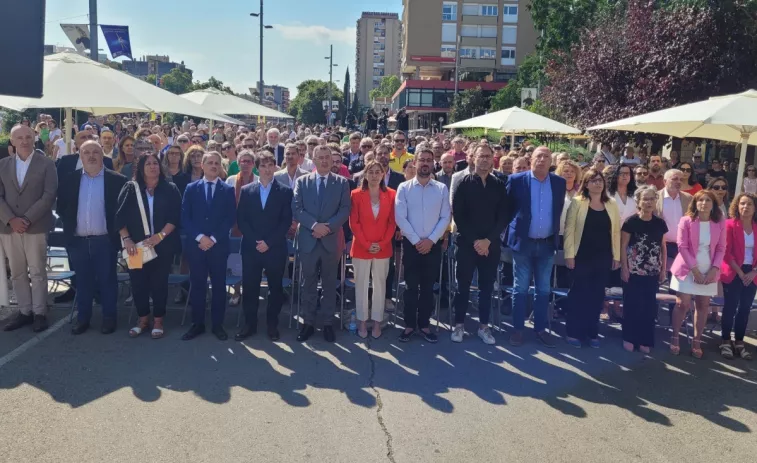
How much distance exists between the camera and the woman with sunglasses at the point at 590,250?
6312 mm

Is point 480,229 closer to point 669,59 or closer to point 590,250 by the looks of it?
point 590,250

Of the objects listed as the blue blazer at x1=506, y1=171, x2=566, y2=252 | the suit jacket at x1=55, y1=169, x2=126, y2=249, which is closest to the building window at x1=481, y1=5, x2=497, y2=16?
the blue blazer at x1=506, y1=171, x2=566, y2=252

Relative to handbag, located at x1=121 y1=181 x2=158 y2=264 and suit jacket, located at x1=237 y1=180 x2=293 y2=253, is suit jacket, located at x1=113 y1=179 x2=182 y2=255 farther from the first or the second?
suit jacket, located at x1=237 y1=180 x2=293 y2=253

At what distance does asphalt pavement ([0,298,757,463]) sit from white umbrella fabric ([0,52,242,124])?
265cm

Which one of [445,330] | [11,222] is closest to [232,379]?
[445,330]

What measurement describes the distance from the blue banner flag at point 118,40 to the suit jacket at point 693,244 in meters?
15.6

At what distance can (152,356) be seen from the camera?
5773 millimetres

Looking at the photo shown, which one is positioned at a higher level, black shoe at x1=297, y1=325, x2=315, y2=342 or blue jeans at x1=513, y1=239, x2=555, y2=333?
blue jeans at x1=513, y1=239, x2=555, y2=333

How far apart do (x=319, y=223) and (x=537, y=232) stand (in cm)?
232

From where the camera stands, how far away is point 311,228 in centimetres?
627

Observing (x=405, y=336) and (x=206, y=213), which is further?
(x=405, y=336)

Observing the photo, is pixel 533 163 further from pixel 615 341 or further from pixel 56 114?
pixel 56 114

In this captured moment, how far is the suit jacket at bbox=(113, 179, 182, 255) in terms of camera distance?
623cm

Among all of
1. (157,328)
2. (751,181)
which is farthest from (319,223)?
(751,181)
